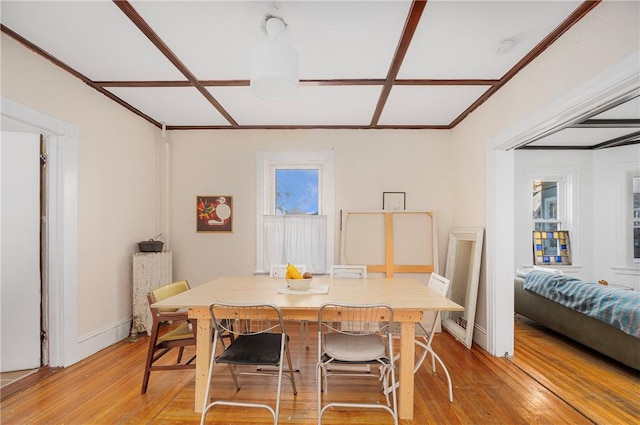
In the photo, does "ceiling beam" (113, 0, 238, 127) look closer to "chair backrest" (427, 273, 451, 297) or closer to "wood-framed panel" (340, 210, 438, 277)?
"wood-framed panel" (340, 210, 438, 277)

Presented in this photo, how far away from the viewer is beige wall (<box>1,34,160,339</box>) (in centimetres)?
267

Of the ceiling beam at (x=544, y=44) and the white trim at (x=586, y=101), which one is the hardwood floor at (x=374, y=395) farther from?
the ceiling beam at (x=544, y=44)

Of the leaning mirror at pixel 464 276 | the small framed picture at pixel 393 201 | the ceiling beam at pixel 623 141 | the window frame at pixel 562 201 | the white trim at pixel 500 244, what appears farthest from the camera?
the window frame at pixel 562 201

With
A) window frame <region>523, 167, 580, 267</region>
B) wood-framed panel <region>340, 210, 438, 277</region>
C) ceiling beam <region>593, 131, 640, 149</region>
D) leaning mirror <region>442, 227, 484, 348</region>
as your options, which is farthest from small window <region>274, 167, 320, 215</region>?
ceiling beam <region>593, 131, 640, 149</region>

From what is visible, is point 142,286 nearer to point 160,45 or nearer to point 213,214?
point 213,214

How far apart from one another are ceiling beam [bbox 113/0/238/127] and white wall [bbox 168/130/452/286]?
3.56 ft

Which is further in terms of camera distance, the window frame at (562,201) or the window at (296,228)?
the window frame at (562,201)

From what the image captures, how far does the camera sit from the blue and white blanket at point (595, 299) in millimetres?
2801

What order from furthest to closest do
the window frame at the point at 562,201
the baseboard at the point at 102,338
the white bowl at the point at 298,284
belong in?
the window frame at the point at 562,201, the baseboard at the point at 102,338, the white bowl at the point at 298,284

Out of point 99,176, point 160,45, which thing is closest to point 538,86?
point 160,45

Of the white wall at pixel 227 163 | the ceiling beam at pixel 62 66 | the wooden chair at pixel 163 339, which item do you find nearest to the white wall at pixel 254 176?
the white wall at pixel 227 163

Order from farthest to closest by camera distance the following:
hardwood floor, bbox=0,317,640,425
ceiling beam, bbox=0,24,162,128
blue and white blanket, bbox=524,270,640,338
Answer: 1. blue and white blanket, bbox=524,270,640,338
2. ceiling beam, bbox=0,24,162,128
3. hardwood floor, bbox=0,317,640,425

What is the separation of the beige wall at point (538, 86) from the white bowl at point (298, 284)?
2.08 metres

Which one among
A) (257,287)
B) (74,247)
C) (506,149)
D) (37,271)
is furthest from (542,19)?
(37,271)
